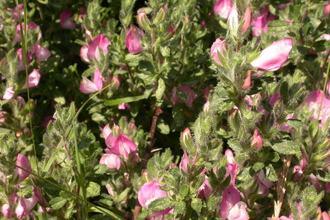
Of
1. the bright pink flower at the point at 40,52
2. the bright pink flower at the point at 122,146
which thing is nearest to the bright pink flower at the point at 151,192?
the bright pink flower at the point at 122,146

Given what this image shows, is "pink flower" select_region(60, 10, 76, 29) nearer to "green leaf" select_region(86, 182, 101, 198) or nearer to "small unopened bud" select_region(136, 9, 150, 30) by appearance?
"small unopened bud" select_region(136, 9, 150, 30)

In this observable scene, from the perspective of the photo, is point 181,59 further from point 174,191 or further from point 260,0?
point 174,191

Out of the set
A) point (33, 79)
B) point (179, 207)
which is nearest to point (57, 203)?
point (179, 207)

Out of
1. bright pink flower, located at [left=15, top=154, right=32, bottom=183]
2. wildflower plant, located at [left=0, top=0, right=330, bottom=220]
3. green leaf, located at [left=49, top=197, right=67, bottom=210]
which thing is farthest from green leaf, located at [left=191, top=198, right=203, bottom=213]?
bright pink flower, located at [left=15, top=154, right=32, bottom=183]

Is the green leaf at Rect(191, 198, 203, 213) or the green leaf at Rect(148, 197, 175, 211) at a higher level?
the green leaf at Rect(191, 198, 203, 213)

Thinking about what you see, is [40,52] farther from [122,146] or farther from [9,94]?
[122,146]

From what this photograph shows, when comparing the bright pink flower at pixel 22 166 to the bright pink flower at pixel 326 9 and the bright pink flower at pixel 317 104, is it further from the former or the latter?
the bright pink flower at pixel 326 9
